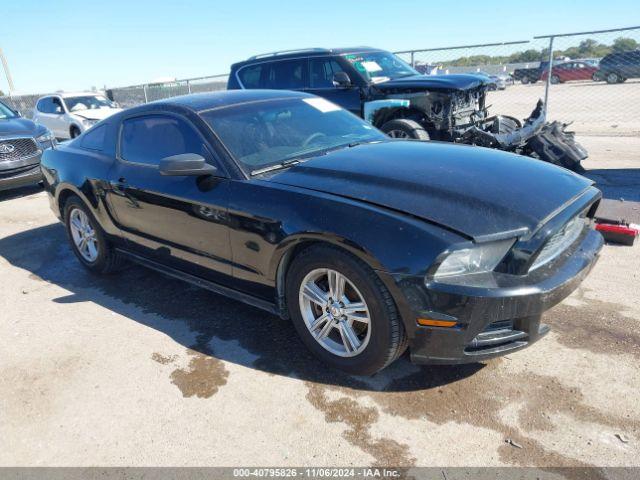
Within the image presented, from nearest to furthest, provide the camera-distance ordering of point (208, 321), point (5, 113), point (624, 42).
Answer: point (208, 321), point (5, 113), point (624, 42)

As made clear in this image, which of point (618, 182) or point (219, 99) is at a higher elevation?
point (219, 99)

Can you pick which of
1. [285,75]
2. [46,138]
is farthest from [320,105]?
[46,138]

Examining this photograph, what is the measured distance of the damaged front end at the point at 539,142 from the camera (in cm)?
636

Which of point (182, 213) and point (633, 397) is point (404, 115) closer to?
point (182, 213)

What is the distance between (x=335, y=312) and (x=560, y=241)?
4.32ft

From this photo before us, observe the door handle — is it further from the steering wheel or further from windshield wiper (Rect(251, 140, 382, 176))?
the steering wheel

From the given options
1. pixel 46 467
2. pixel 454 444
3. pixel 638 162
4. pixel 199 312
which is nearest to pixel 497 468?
pixel 454 444

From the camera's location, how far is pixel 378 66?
26.4 ft

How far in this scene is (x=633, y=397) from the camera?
2.54 metres

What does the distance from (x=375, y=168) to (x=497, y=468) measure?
174cm

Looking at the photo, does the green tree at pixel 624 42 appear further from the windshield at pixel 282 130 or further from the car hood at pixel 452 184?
the car hood at pixel 452 184

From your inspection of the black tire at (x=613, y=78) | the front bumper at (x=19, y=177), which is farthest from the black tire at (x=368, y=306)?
the black tire at (x=613, y=78)

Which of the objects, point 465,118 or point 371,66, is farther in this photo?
point 371,66

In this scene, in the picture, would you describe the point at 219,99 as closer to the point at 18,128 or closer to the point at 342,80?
the point at 342,80
